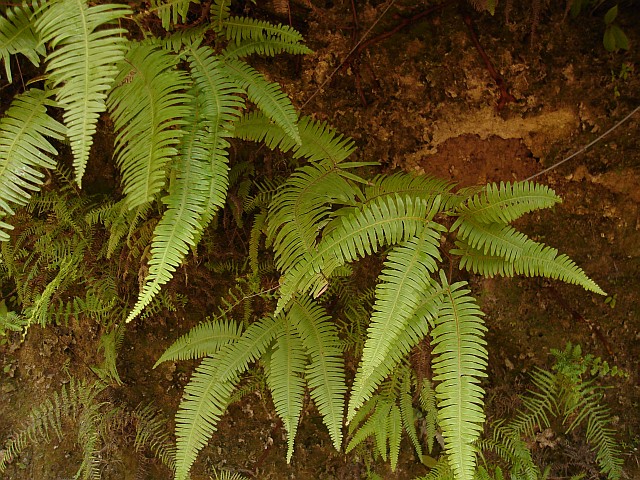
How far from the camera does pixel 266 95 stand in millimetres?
2180

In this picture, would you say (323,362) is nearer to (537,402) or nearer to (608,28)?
(537,402)

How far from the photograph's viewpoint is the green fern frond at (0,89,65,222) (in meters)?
1.88

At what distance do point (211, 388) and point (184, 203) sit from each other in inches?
49.5

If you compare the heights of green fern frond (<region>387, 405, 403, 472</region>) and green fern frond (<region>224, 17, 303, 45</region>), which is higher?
green fern frond (<region>224, 17, 303, 45</region>)

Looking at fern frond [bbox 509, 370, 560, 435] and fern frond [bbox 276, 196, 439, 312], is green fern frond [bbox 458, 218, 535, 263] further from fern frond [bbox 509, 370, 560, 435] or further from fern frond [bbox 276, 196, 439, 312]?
fern frond [bbox 509, 370, 560, 435]

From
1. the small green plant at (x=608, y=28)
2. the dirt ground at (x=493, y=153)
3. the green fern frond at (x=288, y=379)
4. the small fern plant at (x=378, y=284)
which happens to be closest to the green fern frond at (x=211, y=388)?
the small fern plant at (x=378, y=284)

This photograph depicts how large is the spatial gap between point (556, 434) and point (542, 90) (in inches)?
101

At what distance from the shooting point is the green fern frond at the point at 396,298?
2.04 meters

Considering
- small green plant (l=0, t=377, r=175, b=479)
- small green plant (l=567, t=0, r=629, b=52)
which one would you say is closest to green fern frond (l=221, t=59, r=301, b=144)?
small green plant (l=567, t=0, r=629, b=52)

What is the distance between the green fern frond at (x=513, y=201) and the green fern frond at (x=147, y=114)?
1418mm

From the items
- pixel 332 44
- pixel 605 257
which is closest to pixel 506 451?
pixel 605 257

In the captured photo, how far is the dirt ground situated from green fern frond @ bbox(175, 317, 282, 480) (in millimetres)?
735

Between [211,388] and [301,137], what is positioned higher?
[301,137]

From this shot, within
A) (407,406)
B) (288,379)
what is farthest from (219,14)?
(407,406)
